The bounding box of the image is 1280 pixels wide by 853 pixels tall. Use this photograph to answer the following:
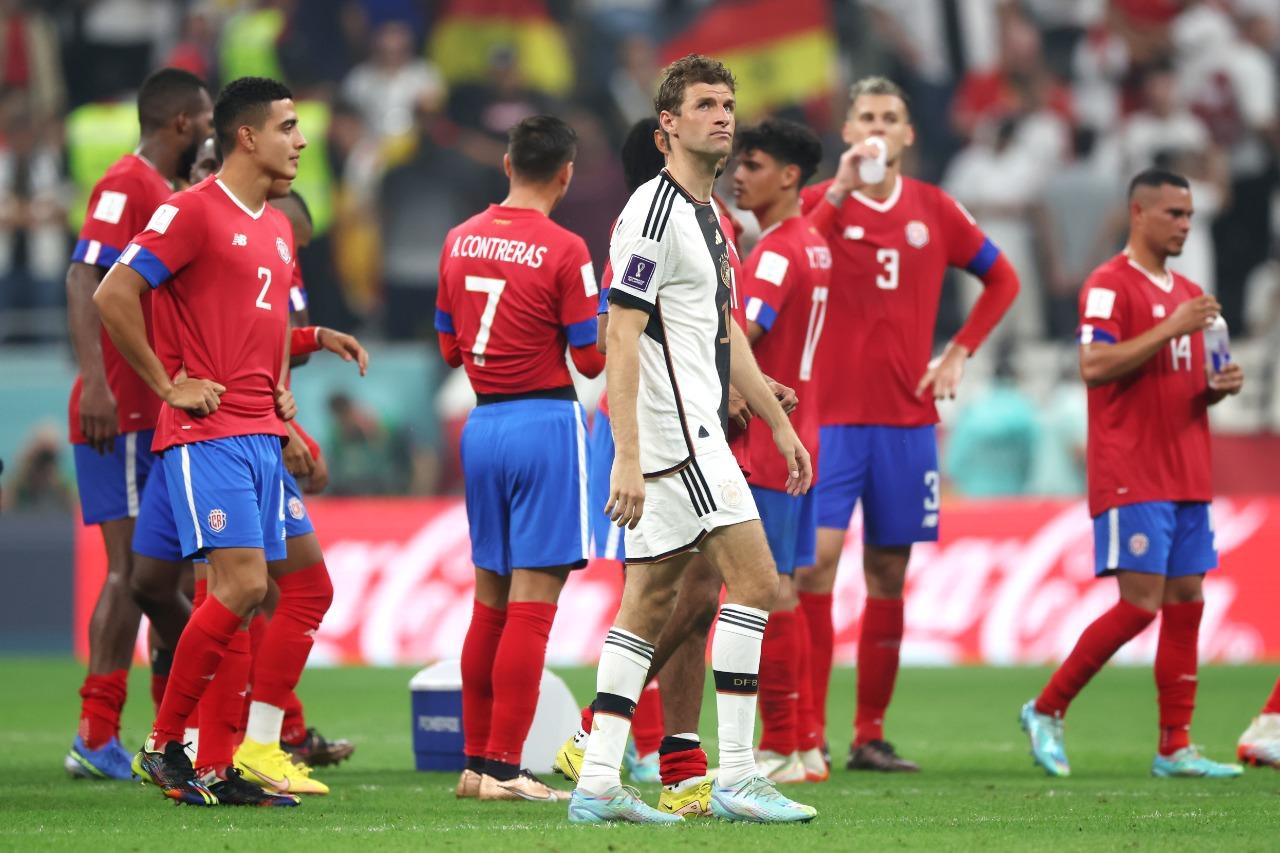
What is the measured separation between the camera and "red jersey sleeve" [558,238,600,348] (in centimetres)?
726

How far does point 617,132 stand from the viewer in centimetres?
1848

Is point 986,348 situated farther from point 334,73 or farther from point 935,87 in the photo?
point 334,73

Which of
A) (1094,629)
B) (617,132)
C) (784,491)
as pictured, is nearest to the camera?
(784,491)

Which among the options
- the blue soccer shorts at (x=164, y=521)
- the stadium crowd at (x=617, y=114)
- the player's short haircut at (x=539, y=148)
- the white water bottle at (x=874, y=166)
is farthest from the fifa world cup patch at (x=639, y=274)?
the stadium crowd at (x=617, y=114)

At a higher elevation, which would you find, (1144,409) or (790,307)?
(790,307)

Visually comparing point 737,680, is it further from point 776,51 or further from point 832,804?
point 776,51

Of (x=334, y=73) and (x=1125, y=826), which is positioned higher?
(x=334, y=73)

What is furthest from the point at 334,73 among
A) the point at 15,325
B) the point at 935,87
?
the point at 935,87

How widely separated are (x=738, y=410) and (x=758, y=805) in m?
1.58

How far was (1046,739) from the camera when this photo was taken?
8.50 meters

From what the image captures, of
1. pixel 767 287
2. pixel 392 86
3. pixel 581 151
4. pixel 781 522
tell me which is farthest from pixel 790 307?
pixel 392 86

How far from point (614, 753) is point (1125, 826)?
1.71 meters

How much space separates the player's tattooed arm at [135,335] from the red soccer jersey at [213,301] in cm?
6

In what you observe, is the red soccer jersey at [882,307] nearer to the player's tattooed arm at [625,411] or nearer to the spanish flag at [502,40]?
the player's tattooed arm at [625,411]
